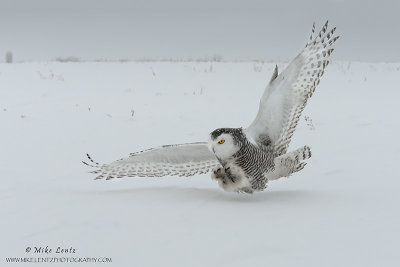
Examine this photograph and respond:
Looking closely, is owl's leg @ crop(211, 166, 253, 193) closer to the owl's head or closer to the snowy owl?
the snowy owl

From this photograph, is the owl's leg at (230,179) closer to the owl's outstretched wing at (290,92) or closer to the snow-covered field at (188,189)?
the snow-covered field at (188,189)

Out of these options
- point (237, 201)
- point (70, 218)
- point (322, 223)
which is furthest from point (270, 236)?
point (70, 218)

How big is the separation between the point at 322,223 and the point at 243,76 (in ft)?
37.3

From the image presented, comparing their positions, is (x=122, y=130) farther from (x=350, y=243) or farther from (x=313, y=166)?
(x=350, y=243)

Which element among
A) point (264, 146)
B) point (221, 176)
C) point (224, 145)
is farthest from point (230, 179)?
point (264, 146)

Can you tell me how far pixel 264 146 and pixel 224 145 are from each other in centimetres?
67

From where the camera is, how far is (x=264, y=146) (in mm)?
4324

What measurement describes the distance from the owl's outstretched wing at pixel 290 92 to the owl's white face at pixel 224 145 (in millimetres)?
496

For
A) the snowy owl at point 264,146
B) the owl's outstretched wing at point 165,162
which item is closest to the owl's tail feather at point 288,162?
the snowy owl at point 264,146

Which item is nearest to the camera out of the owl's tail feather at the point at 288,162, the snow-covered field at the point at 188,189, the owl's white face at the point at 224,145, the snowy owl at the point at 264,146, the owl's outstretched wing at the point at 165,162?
the snow-covered field at the point at 188,189

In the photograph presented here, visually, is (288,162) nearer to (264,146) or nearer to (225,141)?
(264,146)

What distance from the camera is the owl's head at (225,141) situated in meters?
3.76

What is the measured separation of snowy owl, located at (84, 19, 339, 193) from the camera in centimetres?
391

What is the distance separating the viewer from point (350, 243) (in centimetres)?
282
